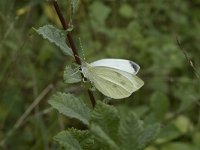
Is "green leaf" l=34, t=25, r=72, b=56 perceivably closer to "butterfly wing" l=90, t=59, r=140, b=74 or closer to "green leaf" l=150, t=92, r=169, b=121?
"butterfly wing" l=90, t=59, r=140, b=74

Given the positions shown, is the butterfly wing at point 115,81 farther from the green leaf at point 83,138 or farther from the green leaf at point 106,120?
the green leaf at point 106,120

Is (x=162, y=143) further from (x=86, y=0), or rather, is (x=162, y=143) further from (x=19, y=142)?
(x=86, y=0)

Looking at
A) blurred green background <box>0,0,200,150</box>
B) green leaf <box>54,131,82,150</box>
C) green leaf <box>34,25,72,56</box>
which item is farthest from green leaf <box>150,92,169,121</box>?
green leaf <box>54,131,82,150</box>

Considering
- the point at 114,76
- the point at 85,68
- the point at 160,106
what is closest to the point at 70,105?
the point at 85,68

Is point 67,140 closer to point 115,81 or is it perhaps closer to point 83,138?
point 83,138

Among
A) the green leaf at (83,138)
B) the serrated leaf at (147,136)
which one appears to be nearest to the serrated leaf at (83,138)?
the green leaf at (83,138)

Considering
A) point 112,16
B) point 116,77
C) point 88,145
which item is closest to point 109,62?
point 116,77
